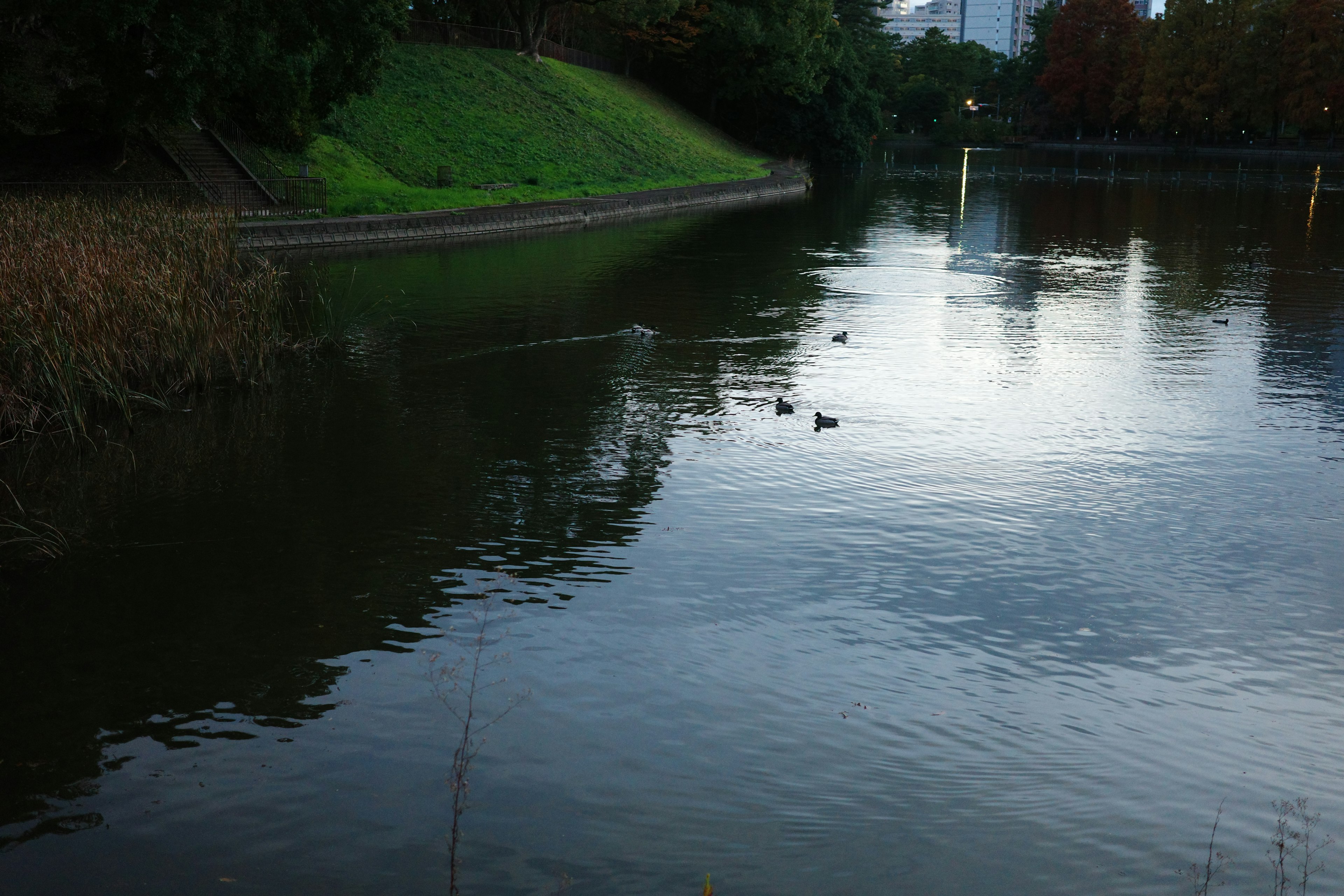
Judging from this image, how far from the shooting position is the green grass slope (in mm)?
31672

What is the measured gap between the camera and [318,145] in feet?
107

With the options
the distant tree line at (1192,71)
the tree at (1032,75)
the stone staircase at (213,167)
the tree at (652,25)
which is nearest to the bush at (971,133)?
the tree at (1032,75)

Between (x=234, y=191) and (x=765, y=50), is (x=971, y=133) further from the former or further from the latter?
(x=234, y=191)

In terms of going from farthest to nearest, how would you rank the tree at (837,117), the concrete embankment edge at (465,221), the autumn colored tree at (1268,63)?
1. the autumn colored tree at (1268,63)
2. the tree at (837,117)
3. the concrete embankment edge at (465,221)

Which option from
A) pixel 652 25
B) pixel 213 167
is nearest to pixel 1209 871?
pixel 213 167

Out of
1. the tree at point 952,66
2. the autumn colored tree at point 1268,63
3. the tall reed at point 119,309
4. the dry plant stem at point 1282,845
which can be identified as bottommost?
the dry plant stem at point 1282,845

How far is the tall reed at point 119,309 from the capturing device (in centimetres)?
977

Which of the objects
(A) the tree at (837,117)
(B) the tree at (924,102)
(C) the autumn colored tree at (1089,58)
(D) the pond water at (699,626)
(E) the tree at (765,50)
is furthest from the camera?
(B) the tree at (924,102)

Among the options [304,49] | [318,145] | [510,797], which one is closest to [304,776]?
[510,797]

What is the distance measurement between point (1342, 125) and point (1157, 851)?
297 ft

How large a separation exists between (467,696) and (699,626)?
Answer: 1.51m

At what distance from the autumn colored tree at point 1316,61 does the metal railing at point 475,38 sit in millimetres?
50060

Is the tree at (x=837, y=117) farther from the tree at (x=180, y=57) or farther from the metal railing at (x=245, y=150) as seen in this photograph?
the metal railing at (x=245, y=150)

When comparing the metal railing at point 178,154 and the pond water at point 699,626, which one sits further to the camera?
the metal railing at point 178,154
